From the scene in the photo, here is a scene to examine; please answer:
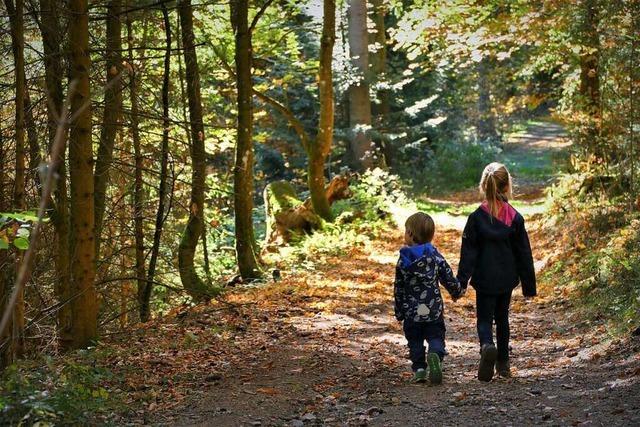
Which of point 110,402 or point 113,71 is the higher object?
point 113,71

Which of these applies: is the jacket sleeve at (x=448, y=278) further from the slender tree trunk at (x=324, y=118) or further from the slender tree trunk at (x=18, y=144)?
the slender tree trunk at (x=324, y=118)

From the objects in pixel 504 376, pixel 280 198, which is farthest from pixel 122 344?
pixel 280 198

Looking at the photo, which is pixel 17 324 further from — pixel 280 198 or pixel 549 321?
pixel 280 198

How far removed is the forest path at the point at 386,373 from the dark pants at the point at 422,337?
26 cm

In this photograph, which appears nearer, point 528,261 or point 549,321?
point 528,261

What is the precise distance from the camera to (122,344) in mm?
7418

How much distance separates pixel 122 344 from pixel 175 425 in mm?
2537

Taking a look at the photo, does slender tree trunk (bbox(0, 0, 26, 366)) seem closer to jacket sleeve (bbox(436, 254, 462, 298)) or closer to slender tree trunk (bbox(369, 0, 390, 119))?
jacket sleeve (bbox(436, 254, 462, 298))

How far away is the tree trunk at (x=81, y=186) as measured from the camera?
6.37m

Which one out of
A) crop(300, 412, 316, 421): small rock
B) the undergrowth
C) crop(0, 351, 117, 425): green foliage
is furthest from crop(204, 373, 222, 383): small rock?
the undergrowth

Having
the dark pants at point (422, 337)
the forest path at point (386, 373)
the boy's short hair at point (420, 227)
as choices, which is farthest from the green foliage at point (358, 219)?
the boy's short hair at point (420, 227)

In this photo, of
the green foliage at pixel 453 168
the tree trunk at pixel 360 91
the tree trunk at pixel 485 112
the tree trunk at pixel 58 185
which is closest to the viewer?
the tree trunk at pixel 58 185

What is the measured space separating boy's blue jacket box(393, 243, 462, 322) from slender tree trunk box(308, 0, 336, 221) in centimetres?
1052

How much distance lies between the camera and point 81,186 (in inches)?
260
